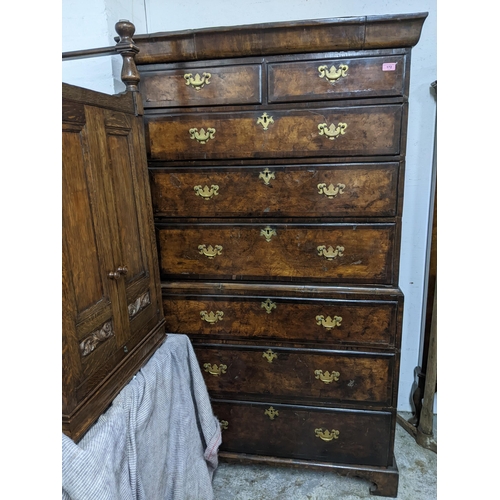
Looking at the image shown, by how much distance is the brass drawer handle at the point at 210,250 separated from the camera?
4.85 ft

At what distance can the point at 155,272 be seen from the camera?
1.42 metres

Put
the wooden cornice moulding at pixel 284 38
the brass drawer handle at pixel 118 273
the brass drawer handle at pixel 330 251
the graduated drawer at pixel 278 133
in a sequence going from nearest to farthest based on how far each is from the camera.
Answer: the brass drawer handle at pixel 118 273, the wooden cornice moulding at pixel 284 38, the graduated drawer at pixel 278 133, the brass drawer handle at pixel 330 251

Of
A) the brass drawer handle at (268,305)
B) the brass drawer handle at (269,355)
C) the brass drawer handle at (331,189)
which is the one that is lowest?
the brass drawer handle at (269,355)

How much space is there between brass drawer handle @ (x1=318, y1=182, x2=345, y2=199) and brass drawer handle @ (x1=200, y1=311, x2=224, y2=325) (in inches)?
25.7

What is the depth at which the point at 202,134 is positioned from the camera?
1.38 meters

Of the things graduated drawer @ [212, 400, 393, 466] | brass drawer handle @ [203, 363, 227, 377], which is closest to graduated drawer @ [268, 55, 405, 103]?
brass drawer handle @ [203, 363, 227, 377]

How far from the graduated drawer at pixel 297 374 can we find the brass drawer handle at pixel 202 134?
34.1 inches

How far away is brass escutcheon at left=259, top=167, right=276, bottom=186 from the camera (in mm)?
1374

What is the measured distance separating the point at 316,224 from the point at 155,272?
2.17 ft

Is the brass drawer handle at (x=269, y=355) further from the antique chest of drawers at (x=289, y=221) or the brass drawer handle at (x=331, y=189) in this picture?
the brass drawer handle at (x=331, y=189)

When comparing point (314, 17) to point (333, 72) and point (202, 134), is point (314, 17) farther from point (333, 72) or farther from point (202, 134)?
point (202, 134)

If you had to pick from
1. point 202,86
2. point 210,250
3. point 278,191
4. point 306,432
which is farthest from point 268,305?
point 202,86

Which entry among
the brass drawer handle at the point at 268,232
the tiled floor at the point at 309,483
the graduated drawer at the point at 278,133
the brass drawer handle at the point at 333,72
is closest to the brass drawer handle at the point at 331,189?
the graduated drawer at the point at 278,133
